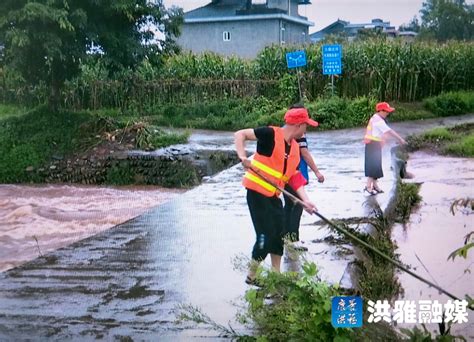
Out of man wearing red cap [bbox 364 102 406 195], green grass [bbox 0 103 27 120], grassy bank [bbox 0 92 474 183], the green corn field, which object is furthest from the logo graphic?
green grass [bbox 0 103 27 120]

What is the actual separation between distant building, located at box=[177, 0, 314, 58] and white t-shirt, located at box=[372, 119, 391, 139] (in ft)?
8.91

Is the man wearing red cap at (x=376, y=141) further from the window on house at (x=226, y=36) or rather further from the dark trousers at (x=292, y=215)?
the window on house at (x=226, y=36)

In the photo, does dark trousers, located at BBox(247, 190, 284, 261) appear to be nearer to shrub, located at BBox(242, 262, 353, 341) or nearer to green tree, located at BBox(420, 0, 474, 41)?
shrub, located at BBox(242, 262, 353, 341)

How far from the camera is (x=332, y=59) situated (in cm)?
409

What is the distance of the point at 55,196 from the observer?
10.4m

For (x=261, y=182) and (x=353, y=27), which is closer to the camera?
(x=353, y=27)

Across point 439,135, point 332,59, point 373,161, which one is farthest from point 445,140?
point 332,59

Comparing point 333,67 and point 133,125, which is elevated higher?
point 333,67

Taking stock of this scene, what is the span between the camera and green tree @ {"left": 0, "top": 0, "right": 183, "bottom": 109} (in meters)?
10.5

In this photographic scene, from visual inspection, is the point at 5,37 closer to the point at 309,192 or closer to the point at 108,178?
the point at 108,178

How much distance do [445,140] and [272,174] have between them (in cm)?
793

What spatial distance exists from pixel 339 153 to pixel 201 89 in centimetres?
350

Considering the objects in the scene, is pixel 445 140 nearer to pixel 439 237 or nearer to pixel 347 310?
pixel 439 237

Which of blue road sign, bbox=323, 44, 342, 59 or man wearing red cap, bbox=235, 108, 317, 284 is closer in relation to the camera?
man wearing red cap, bbox=235, 108, 317, 284
